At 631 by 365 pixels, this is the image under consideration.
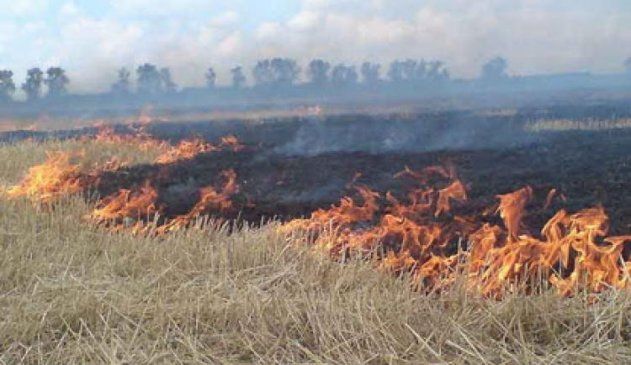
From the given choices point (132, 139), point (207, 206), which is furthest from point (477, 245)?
point (132, 139)

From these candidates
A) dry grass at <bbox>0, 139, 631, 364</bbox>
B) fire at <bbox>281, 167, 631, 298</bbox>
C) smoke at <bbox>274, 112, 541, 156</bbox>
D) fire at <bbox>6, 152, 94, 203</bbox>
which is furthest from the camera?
smoke at <bbox>274, 112, 541, 156</bbox>

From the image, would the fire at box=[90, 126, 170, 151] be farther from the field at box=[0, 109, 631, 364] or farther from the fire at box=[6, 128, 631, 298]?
the fire at box=[6, 128, 631, 298]

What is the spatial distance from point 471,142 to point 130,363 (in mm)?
11760

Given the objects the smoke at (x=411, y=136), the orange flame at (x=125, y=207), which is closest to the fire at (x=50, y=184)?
the orange flame at (x=125, y=207)

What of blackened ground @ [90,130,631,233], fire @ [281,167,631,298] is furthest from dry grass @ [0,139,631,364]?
blackened ground @ [90,130,631,233]

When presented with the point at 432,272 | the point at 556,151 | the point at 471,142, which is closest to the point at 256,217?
the point at 432,272

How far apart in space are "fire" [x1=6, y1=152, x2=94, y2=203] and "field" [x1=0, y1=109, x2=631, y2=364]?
5 cm

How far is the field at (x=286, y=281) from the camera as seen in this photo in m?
3.93

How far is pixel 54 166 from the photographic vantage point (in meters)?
10.8

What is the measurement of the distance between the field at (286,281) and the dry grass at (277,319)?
0.01 metres

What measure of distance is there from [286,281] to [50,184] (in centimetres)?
553

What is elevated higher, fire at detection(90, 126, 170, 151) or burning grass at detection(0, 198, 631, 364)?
fire at detection(90, 126, 170, 151)

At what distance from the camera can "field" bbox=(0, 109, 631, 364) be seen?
3.93 metres

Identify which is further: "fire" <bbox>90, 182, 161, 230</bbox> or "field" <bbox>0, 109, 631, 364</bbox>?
"fire" <bbox>90, 182, 161, 230</bbox>
